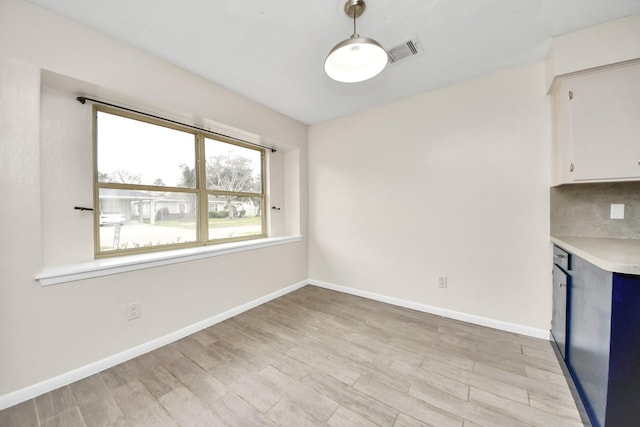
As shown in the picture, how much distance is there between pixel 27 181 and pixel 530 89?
13.5ft

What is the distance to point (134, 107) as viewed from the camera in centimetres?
218

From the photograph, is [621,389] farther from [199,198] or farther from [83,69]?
[83,69]

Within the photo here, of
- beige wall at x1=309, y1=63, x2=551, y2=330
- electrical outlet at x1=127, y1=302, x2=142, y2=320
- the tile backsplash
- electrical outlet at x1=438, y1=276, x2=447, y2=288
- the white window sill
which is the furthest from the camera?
electrical outlet at x1=438, y1=276, x2=447, y2=288

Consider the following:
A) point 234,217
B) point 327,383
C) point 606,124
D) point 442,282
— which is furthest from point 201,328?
point 606,124

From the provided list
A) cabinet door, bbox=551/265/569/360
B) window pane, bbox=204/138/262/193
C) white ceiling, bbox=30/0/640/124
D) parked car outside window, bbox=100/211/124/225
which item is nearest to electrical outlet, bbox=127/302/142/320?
parked car outside window, bbox=100/211/124/225

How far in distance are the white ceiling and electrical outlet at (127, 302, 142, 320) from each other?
2.19 metres

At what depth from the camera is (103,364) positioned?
1802 mm

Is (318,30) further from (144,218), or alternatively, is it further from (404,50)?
(144,218)

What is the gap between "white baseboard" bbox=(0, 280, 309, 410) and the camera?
150 centimetres

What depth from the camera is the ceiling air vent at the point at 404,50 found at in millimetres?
1907

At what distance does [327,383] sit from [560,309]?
1.89m

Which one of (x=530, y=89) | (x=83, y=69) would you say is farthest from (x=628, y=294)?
(x=83, y=69)

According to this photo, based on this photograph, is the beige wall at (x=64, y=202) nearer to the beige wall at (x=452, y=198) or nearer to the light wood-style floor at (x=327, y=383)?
the light wood-style floor at (x=327, y=383)

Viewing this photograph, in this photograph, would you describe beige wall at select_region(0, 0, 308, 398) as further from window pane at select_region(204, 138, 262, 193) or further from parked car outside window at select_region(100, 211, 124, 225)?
window pane at select_region(204, 138, 262, 193)
